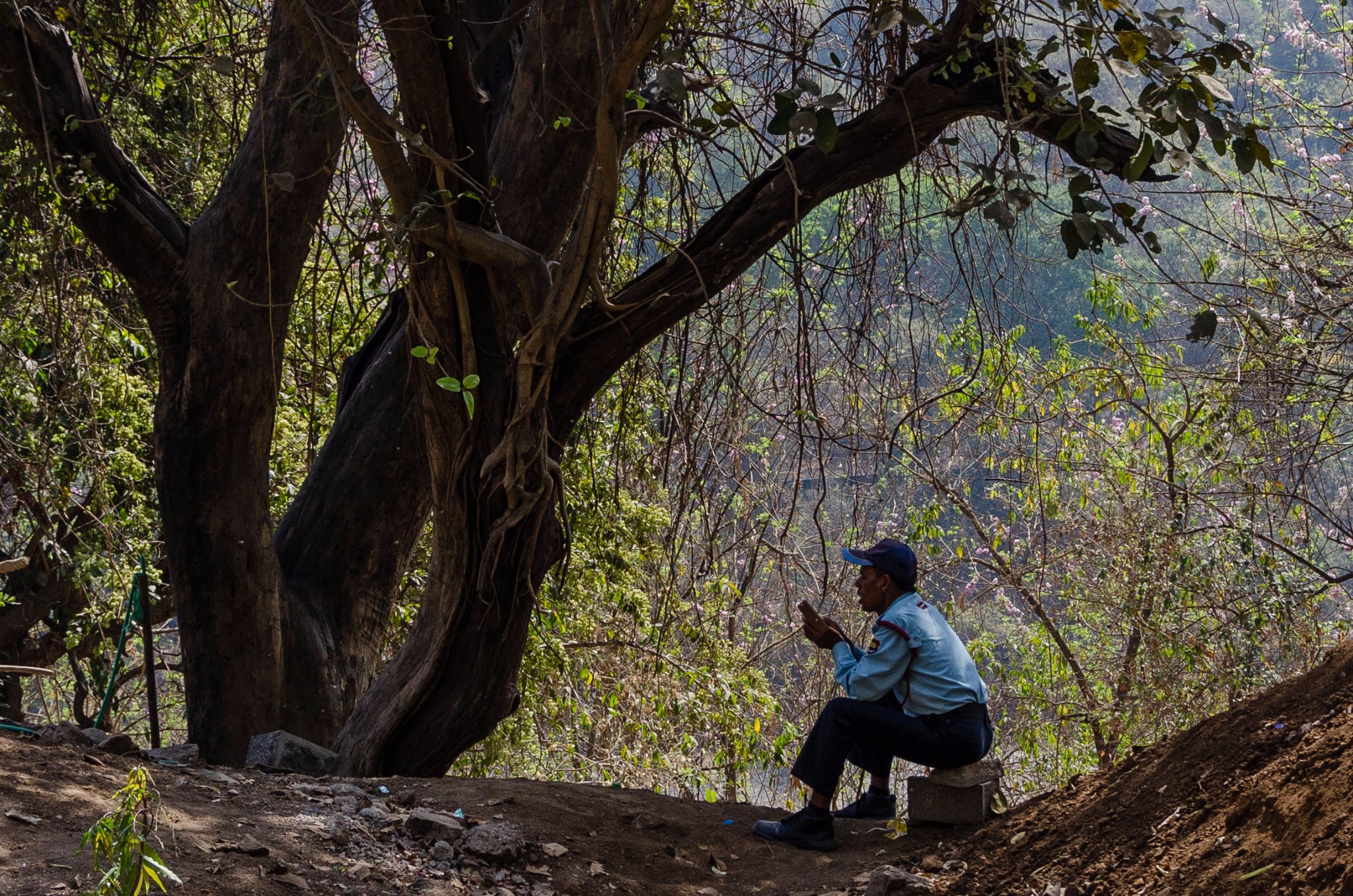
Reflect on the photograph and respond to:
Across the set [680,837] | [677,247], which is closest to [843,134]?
[677,247]

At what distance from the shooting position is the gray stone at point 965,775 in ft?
13.3

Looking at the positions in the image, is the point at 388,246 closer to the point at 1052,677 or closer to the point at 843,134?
the point at 843,134

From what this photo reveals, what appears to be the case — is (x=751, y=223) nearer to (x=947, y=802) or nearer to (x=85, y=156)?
(x=947, y=802)

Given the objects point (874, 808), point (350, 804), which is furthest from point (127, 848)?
point (874, 808)

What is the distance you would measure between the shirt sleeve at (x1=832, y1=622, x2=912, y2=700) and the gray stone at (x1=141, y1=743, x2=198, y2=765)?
7.65 ft

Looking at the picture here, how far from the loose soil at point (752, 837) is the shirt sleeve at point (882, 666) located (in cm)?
50

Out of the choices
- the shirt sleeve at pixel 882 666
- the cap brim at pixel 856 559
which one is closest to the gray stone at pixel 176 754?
the shirt sleeve at pixel 882 666

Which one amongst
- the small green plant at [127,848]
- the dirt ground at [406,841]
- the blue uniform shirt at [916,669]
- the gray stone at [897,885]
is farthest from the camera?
the blue uniform shirt at [916,669]

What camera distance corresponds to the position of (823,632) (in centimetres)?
449

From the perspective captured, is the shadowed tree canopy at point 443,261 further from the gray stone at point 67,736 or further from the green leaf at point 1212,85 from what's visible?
the gray stone at point 67,736

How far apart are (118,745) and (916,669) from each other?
8.96ft

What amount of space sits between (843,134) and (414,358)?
1.87m

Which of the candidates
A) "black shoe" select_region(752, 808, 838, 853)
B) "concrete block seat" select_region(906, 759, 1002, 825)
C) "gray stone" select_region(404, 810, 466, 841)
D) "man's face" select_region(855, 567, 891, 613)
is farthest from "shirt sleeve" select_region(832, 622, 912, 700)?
"gray stone" select_region(404, 810, 466, 841)

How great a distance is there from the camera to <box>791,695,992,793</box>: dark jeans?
13.5 feet
